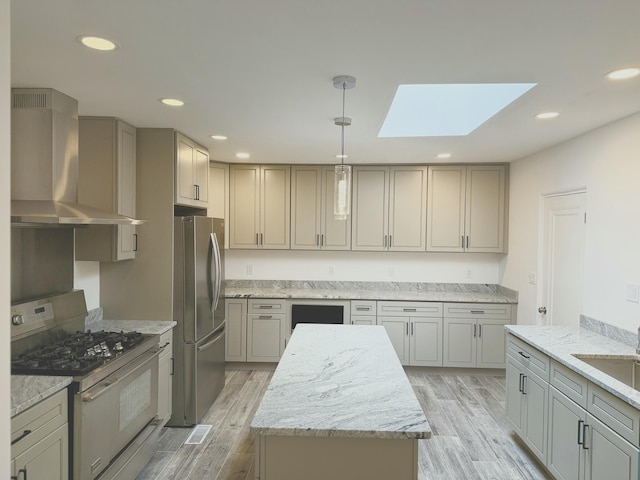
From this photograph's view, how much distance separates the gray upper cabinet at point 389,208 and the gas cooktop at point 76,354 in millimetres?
2871

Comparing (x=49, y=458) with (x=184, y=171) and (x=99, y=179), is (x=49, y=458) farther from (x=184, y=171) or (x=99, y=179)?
(x=184, y=171)

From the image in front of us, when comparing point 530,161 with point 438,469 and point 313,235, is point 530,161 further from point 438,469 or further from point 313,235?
point 438,469

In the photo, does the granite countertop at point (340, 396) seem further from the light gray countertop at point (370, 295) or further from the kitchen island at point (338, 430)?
the light gray countertop at point (370, 295)

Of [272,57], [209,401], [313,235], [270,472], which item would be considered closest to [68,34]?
[272,57]

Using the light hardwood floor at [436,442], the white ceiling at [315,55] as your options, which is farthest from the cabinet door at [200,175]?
the light hardwood floor at [436,442]

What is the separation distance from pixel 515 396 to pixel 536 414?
0.33 m

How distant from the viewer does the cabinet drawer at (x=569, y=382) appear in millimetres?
2141

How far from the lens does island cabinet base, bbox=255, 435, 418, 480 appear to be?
5.20 feet

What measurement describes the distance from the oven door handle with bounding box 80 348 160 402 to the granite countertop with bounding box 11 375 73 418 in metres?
0.13

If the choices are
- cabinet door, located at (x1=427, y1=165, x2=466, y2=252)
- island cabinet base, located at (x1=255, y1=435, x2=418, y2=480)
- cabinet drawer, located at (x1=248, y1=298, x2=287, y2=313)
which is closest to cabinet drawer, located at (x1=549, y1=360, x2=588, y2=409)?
island cabinet base, located at (x1=255, y1=435, x2=418, y2=480)

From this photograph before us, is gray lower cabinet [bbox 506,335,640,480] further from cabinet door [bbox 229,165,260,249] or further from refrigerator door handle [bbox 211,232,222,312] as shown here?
cabinet door [bbox 229,165,260,249]

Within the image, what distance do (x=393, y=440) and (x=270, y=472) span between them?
52 cm

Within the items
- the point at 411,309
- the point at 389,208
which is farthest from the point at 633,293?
the point at 389,208

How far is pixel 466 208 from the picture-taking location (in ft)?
15.4
